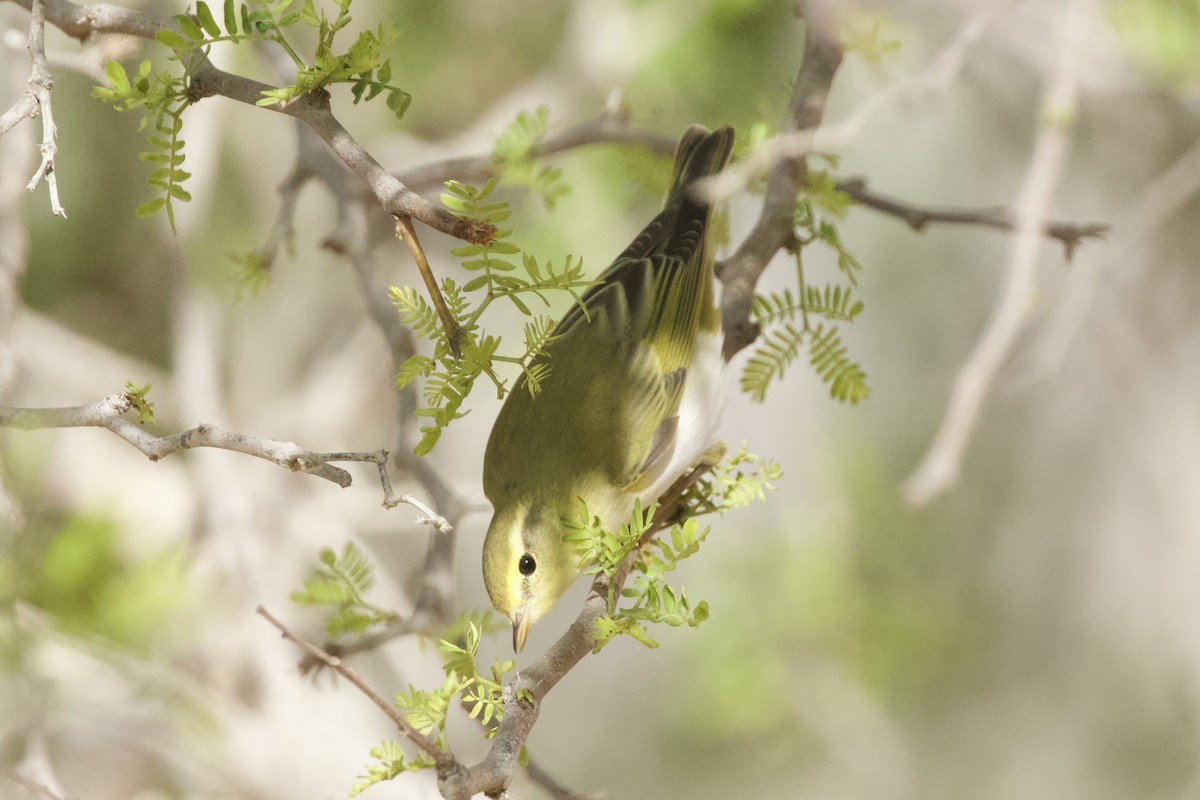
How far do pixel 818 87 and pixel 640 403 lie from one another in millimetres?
748

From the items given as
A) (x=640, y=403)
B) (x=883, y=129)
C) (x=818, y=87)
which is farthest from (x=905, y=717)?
(x=818, y=87)

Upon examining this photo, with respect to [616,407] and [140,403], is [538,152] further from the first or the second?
[140,403]

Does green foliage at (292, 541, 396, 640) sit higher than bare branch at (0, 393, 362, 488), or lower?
higher

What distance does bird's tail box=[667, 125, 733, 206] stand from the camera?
232cm

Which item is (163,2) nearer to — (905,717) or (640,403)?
(640,403)

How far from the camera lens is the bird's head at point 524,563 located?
80.6 inches

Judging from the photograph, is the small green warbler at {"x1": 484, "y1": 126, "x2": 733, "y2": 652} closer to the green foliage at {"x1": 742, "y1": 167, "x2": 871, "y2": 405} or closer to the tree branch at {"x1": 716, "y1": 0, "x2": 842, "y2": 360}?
the tree branch at {"x1": 716, "y1": 0, "x2": 842, "y2": 360}

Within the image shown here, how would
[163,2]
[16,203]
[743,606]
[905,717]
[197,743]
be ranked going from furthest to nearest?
[905,717] → [743,606] → [163,2] → [197,743] → [16,203]

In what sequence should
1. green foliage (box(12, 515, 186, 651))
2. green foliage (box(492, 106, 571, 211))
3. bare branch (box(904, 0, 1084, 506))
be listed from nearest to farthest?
bare branch (box(904, 0, 1084, 506)), green foliage (box(492, 106, 571, 211)), green foliage (box(12, 515, 186, 651))

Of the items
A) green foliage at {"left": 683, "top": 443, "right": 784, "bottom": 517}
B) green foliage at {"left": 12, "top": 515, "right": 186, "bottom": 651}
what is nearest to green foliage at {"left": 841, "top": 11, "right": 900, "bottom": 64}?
green foliage at {"left": 683, "top": 443, "right": 784, "bottom": 517}

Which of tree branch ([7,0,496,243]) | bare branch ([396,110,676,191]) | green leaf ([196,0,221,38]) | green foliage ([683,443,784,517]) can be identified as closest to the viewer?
tree branch ([7,0,496,243])

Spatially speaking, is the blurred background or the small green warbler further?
the blurred background

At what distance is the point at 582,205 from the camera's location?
3494 millimetres

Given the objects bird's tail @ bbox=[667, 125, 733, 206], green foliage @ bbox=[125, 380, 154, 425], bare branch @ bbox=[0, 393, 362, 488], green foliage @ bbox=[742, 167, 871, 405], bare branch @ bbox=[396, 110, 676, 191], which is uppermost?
bird's tail @ bbox=[667, 125, 733, 206]
